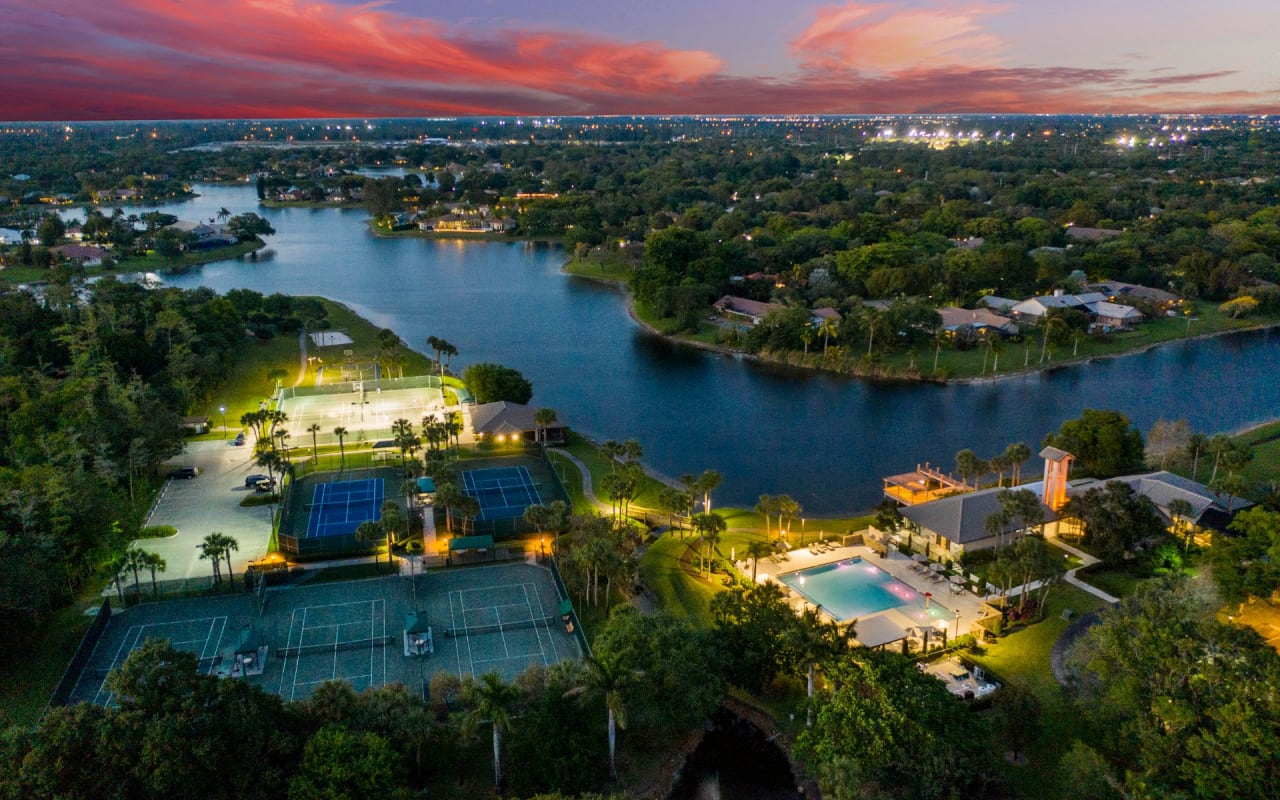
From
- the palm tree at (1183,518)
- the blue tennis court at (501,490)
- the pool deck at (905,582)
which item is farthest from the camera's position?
the blue tennis court at (501,490)

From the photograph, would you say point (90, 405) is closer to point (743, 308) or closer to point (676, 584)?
point (676, 584)

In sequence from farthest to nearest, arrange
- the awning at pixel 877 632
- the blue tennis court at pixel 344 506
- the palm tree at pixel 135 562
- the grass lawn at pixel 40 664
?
the blue tennis court at pixel 344 506, the palm tree at pixel 135 562, the awning at pixel 877 632, the grass lawn at pixel 40 664

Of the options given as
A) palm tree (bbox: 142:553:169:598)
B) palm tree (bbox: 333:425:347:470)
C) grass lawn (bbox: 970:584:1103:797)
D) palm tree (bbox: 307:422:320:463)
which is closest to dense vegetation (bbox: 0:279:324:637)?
palm tree (bbox: 142:553:169:598)

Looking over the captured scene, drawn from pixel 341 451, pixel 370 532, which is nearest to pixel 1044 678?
pixel 370 532

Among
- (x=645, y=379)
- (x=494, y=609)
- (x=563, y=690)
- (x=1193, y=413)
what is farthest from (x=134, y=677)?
(x=1193, y=413)

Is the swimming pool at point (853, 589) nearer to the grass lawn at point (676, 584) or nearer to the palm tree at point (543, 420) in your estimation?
the grass lawn at point (676, 584)

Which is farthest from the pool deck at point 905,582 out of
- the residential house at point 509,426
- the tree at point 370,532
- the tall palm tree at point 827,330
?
the tall palm tree at point 827,330
